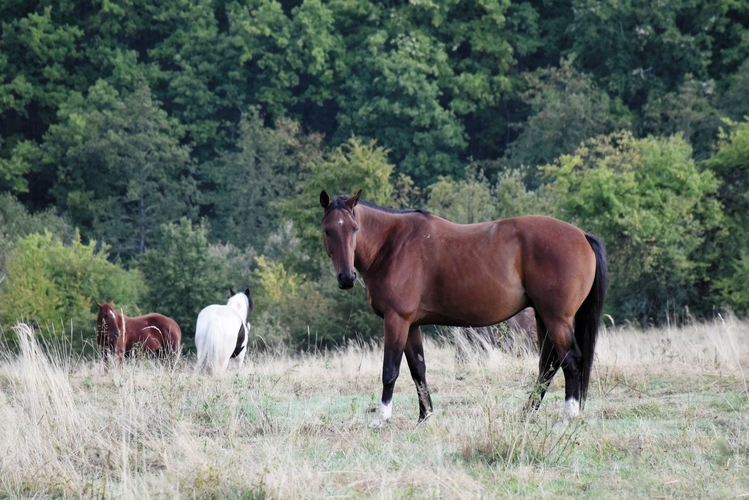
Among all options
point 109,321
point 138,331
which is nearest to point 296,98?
point 138,331

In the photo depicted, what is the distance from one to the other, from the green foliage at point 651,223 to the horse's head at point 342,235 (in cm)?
1925

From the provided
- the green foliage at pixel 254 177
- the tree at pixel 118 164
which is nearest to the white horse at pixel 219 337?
the green foliage at pixel 254 177

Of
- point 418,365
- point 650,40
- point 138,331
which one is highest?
point 650,40

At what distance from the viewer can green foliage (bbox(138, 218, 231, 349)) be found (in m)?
32.3

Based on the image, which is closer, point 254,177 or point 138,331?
point 138,331

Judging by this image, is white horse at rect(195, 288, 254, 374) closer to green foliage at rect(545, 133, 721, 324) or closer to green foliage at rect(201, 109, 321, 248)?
green foliage at rect(545, 133, 721, 324)

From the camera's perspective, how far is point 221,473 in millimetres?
6129

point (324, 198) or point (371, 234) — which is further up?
point (324, 198)

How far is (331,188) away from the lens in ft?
125

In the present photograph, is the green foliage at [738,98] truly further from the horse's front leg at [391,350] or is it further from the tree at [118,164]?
the horse's front leg at [391,350]

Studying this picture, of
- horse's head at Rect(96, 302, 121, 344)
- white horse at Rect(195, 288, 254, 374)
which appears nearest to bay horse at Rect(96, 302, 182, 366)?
horse's head at Rect(96, 302, 121, 344)

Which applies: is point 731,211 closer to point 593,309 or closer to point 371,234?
point 593,309

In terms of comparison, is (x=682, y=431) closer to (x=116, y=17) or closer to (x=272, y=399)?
(x=272, y=399)

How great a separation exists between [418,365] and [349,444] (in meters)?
1.60
